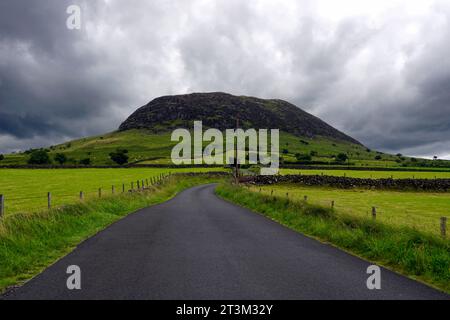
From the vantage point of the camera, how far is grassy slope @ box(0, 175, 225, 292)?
987 cm

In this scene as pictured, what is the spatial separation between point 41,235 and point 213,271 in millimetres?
7105

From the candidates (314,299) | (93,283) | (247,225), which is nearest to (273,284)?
(314,299)

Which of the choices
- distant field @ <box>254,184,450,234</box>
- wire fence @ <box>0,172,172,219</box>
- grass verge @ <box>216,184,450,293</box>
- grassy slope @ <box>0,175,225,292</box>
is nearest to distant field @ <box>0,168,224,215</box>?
wire fence @ <box>0,172,172,219</box>

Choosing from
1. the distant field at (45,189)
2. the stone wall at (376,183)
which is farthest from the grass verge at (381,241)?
the stone wall at (376,183)

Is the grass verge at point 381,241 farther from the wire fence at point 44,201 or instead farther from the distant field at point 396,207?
the wire fence at point 44,201

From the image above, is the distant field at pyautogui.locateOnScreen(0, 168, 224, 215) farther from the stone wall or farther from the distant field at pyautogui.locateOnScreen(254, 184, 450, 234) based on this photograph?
the stone wall

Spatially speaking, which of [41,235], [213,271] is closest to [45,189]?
[41,235]

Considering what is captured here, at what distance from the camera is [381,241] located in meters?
12.4

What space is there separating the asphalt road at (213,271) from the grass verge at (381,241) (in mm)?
717

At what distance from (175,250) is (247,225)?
23.8 feet

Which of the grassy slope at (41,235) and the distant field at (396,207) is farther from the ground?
the grassy slope at (41,235)

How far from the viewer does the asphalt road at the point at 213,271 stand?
25.6 ft

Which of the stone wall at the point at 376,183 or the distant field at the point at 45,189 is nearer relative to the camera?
the distant field at the point at 45,189
